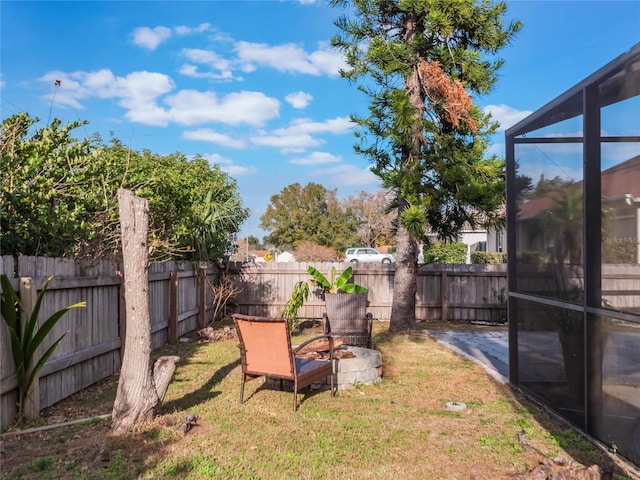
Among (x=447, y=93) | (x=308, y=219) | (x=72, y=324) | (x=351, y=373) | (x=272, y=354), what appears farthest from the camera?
(x=308, y=219)

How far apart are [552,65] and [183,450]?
8830 mm

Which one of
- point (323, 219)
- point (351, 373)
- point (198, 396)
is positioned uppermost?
point (323, 219)

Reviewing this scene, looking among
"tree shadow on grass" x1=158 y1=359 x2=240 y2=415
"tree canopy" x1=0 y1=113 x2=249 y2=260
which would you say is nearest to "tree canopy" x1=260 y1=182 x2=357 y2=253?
"tree canopy" x1=0 y1=113 x2=249 y2=260

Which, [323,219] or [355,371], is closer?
[355,371]

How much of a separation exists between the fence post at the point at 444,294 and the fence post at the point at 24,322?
32.7 feet

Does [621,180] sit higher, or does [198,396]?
[621,180]

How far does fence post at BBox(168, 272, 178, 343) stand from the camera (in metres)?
8.56

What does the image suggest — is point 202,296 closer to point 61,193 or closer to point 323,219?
point 61,193

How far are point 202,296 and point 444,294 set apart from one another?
20.8 ft

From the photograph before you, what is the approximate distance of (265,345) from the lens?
495 centimetres

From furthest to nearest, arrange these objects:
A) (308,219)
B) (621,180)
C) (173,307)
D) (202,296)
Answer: (308,219) → (202,296) → (173,307) → (621,180)

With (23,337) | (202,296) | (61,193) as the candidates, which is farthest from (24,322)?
(202,296)

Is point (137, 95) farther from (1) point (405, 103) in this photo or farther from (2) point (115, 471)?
(2) point (115, 471)

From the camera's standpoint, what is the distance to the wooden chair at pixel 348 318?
319 inches
